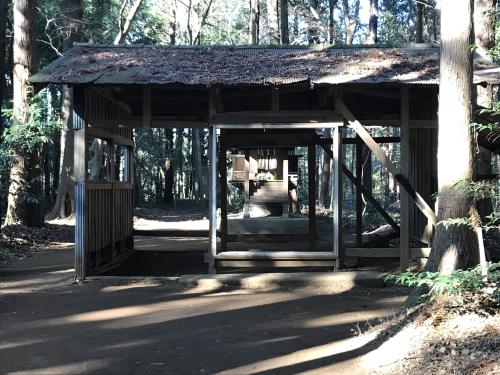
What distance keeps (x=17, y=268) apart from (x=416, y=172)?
9.16 m

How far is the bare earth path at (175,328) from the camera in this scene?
18.1ft

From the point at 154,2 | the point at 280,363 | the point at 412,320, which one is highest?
the point at 154,2

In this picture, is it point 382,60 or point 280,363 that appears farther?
point 382,60

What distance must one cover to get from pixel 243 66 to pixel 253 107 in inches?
104

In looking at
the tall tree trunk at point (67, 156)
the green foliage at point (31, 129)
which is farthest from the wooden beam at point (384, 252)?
the tall tree trunk at point (67, 156)

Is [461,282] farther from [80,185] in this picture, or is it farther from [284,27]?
[284,27]

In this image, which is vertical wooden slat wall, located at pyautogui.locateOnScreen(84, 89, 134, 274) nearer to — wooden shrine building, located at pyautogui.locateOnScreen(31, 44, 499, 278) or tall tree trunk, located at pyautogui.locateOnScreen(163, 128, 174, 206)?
wooden shrine building, located at pyautogui.locateOnScreen(31, 44, 499, 278)

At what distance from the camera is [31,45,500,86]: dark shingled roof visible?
31.4 feet

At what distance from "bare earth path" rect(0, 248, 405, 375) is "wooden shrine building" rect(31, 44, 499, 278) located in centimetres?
137

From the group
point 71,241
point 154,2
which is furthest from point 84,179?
point 154,2

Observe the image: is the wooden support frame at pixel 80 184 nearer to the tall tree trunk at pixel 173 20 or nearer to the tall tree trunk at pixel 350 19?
the tall tree trunk at pixel 350 19

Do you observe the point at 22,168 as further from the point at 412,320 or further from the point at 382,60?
the point at 412,320

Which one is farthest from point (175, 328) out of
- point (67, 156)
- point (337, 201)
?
point (67, 156)

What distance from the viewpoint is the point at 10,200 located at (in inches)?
660
